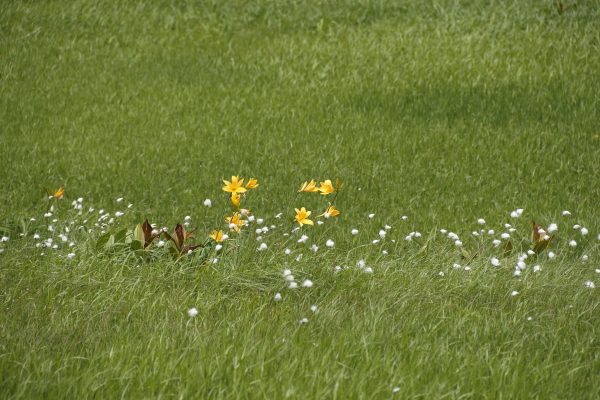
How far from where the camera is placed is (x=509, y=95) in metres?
7.21

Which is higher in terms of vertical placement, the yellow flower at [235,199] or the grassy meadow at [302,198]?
the yellow flower at [235,199]

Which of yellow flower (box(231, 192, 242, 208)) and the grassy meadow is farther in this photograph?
yellow flower (box(231, 192, 242, 208))

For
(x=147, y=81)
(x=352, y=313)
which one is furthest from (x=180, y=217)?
(x=147, y=81)

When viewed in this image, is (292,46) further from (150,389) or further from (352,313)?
(150,389)

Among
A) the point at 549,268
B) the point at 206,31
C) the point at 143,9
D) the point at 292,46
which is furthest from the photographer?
the point at 143,9

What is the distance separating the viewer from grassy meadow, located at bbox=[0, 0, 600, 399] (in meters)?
2.58

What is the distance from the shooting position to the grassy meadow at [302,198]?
258 cm

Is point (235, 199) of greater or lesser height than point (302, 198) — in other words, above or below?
above

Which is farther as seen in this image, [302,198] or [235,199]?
[302,198]

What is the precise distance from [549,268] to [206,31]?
723cm

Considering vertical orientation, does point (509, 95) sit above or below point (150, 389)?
below

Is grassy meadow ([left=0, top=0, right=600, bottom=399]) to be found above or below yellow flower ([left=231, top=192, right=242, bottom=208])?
below

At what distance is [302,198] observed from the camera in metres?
5.25

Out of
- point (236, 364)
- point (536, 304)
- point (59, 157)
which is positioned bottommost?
point (59, 157)
